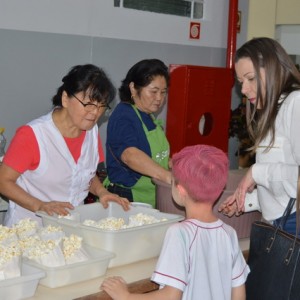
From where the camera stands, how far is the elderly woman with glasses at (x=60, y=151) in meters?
2.60

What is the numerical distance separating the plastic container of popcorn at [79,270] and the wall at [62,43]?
6.31 ft

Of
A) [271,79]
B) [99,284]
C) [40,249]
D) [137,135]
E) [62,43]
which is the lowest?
[99,284]

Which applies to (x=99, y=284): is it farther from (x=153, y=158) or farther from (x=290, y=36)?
(x=290, y=36)

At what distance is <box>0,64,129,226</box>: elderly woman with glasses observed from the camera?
2602mm

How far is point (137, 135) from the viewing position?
3.15m

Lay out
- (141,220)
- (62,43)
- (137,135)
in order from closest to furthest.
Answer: (141,220) → (137,135) → (62,43)

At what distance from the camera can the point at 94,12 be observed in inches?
167

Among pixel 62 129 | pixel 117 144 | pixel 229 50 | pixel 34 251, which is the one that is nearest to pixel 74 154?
pixel 62 129

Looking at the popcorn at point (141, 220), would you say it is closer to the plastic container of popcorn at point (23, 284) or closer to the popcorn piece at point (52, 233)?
the popcorn piece at point (52, 233)

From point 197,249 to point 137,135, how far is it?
1.30 m

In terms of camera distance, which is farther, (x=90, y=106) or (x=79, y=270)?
(x=90, y=106)

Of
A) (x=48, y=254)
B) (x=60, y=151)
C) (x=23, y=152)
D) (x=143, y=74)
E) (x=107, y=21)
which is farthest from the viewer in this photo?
(x=107, y=21)

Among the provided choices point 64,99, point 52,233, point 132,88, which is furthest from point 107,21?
point 52,233

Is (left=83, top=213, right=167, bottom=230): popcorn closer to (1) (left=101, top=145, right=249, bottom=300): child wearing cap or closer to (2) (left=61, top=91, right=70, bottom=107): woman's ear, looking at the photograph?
(1) (left=101, top=145, right=249, bottom=300): child wearing cap
